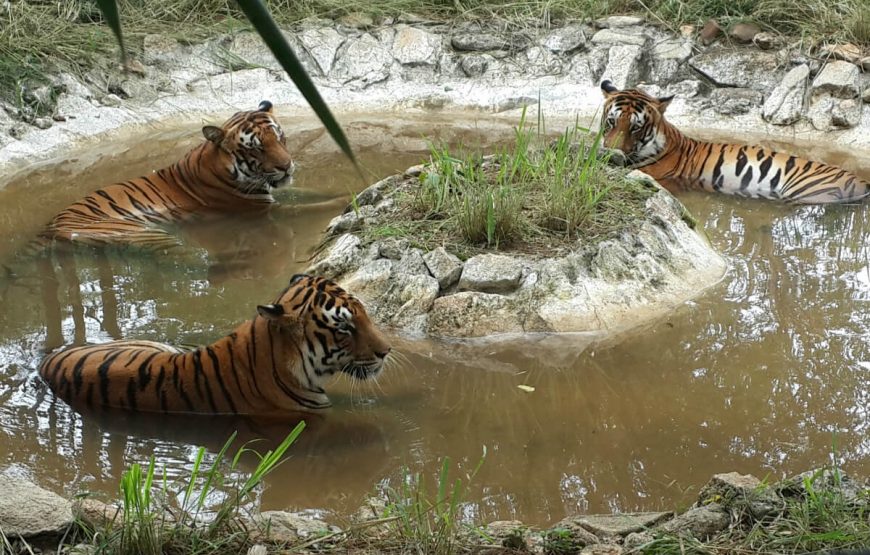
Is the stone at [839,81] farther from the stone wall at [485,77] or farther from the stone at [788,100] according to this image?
the stone at [788,100]

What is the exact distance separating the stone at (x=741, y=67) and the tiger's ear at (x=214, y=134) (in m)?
4.73

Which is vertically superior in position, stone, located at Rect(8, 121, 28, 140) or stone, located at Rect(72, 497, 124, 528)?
stone, located at Rect(72, 497, 124, 528)

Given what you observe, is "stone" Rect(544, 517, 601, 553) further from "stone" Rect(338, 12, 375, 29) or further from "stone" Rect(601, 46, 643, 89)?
"stone" Rect(338, 12, 375, 29)

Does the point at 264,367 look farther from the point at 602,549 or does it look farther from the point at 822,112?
the point at 822,112

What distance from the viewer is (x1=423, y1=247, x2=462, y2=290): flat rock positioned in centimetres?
540

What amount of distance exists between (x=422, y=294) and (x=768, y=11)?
6.00m

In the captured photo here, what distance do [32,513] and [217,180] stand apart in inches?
184

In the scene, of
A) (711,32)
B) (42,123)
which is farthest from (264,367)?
(711,32)

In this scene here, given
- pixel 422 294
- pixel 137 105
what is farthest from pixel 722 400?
pixel 137 105

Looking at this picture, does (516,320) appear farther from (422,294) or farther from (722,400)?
(722,400)

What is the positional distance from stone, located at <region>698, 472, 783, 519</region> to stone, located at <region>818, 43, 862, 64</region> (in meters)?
6.96

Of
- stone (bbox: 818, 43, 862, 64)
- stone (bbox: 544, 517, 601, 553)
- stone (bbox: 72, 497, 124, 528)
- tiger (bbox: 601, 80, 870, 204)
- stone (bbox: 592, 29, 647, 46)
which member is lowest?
tiger (bbox: 601, 80, 870, 204)

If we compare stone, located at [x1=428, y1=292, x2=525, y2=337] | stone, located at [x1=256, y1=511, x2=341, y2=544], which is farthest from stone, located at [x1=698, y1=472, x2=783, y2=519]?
stone, located at [x1=428, y1=292, x2=525, y2=337]

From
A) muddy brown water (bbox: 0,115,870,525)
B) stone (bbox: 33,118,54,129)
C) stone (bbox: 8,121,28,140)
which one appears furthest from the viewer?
stone (bbox: 33,118,54,129)
